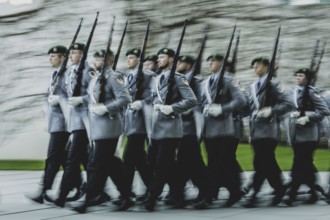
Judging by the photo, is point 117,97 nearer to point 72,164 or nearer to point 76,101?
point 76,101

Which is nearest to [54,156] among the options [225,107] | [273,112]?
[225,107]

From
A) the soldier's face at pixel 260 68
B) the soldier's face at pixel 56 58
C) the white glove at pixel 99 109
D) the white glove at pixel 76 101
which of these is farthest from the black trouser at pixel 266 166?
the soldier's face at pixel 56 58

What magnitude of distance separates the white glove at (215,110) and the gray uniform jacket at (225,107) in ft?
0.14

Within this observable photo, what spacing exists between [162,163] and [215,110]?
36.3 inches

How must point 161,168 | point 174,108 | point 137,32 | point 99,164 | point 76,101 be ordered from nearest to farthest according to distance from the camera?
1. point 99,164
2. point 161,168
3. point 174,108
4. point 76,101
5. point 137,32

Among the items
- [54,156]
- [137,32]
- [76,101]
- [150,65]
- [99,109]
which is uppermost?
[137,32]

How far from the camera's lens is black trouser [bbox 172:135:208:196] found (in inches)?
362

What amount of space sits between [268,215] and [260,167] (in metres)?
0.95

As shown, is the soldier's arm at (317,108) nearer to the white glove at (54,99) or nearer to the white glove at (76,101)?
the white glove at (76,101)

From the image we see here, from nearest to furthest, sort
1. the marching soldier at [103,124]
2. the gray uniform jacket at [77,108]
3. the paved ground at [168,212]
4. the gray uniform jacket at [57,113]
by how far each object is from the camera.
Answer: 1. the paved ground at [168,212]
2. the marching soldier at [103,124]
3. the gray uniform jacket at [77,108]
4. the gray uniform jacket at [57,113]

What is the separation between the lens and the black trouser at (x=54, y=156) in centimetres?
930

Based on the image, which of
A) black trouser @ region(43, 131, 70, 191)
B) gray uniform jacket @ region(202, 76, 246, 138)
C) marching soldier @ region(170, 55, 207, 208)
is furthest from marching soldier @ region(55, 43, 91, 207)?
gray uniform jacket @ region(202, 76, 246, 138)

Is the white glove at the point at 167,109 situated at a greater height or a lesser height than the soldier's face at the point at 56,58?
lesser

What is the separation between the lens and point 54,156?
930cm
